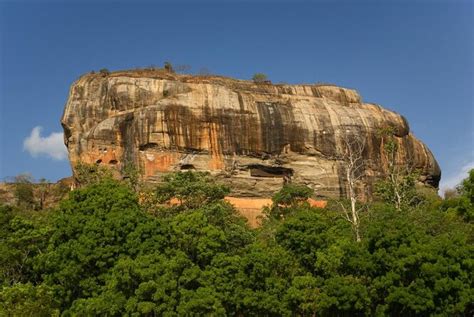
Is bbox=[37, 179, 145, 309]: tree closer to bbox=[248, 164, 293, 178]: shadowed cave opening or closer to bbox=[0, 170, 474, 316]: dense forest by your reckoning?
bbox=[0, 170, 474, 316]: dense forest

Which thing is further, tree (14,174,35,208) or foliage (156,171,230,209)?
tree (14,174,35,208)

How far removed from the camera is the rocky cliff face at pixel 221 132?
118 feet

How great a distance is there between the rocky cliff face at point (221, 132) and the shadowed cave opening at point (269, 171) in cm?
7

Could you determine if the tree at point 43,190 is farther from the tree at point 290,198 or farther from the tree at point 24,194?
the tree at point 290,198

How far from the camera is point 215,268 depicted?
54.0ft

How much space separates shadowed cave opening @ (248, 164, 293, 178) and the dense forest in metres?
18.6

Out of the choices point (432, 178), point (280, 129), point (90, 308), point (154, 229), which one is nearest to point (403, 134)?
point (432, 178)

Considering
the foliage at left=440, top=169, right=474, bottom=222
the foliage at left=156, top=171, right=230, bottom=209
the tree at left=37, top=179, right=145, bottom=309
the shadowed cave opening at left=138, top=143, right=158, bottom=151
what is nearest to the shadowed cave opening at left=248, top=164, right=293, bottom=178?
the shadowed cave opening at left=138, top=143, right=158, bottom=151

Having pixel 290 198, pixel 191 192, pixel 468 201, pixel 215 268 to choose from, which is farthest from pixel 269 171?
pixel 215 268

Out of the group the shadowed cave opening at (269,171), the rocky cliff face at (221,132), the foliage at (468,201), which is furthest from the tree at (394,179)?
the shadowed cave opening at (269,171)

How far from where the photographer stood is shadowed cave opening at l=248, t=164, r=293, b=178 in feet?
125

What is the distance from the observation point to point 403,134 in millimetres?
41969

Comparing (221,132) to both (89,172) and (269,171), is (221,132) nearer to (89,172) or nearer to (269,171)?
(269,171)

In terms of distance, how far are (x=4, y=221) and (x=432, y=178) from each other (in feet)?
107
